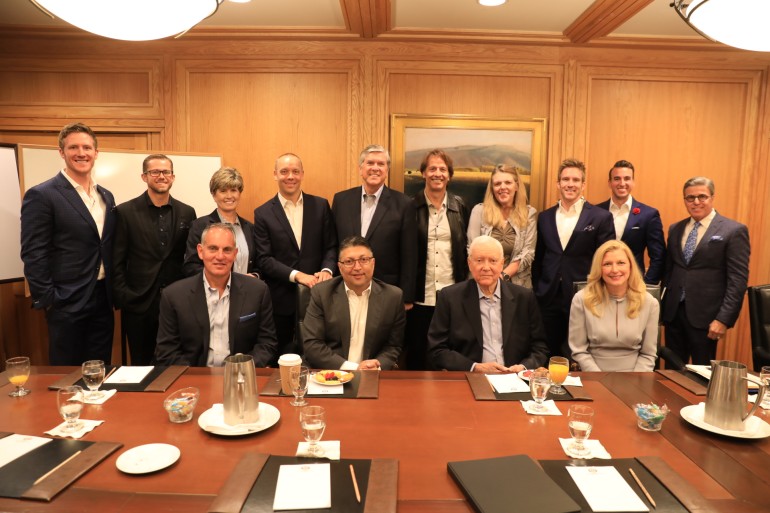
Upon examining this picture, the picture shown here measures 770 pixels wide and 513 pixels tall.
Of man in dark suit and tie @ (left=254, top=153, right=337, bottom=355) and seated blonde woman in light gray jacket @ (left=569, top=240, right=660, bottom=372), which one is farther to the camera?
man in dark suit and tie @ (left=254, top=153, right=337, bottom=355)

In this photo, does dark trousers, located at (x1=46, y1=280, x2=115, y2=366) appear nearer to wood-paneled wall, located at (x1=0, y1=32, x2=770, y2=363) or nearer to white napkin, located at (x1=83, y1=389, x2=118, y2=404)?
wood-paneled wall, located at (x1=0, y1=32, x2=770, y2=363)

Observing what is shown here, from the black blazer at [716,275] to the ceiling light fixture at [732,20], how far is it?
2175mm

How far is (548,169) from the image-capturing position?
4.27 metres

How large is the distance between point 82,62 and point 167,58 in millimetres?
692

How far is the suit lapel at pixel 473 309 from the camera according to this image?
2533 millimetres

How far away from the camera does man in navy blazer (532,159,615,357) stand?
3.44m

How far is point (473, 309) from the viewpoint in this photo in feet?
8.41

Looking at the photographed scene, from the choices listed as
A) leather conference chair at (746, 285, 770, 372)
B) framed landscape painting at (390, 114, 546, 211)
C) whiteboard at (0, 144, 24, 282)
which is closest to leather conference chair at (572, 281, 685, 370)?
leather conference chair at (746, 285, 770, 372)

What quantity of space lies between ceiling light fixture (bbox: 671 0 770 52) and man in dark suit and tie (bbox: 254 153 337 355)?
7.78 ft

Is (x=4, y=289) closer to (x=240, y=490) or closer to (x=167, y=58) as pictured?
(x=167, y=58)

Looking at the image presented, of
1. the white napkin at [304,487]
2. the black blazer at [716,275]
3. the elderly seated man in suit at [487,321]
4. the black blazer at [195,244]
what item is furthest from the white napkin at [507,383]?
the black blazer at [716,275]

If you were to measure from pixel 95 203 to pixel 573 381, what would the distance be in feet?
9.49

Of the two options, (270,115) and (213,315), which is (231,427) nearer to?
(213,315)

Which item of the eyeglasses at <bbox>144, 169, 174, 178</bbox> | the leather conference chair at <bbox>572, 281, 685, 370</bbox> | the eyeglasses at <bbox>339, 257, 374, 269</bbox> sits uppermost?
the eyeglasses at <bbox>144, 169, 174, 178</bbox>
